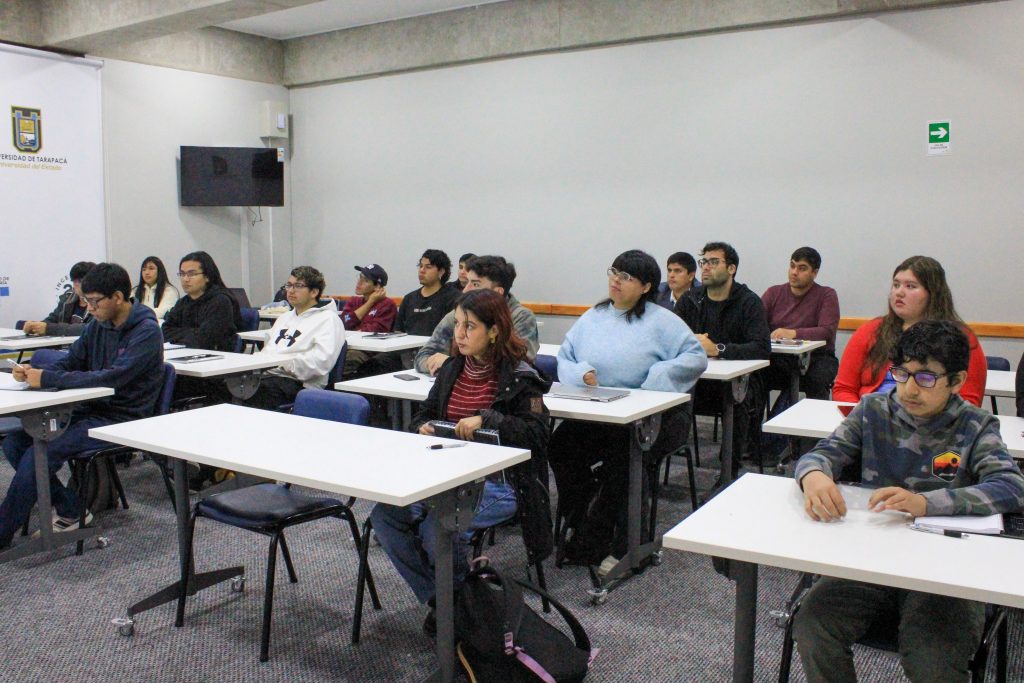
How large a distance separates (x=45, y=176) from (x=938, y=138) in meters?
6.72

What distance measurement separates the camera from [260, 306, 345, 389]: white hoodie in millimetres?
4598

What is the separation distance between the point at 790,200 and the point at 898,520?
4.54m

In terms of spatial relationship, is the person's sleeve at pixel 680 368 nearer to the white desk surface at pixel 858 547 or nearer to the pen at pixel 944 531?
the white desk surface at pixel 858 547

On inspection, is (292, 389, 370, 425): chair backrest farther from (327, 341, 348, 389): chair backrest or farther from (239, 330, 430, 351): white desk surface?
(239, 330, 430, 351): white desk surface

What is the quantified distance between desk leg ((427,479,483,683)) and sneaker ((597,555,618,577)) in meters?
1.03

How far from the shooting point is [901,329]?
3.13 meters

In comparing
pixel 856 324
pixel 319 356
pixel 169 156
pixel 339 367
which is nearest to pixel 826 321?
pixel 856 324

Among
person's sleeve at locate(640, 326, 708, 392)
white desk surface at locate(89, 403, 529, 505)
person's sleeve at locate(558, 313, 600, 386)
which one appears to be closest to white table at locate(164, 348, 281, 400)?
white desk surface at locate(89, 403, 529, 505)

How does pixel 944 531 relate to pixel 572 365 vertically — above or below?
below

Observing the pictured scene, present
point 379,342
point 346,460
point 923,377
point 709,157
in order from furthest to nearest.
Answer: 1. point 709,157
2. point 379,342
3. point 346,460
4. point 923,377

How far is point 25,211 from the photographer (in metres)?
6.73

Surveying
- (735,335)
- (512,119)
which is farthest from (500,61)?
(735,335)

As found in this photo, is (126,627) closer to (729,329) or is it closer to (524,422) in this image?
(524,422)

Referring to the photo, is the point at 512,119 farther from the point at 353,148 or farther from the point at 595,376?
the point at 595,376
